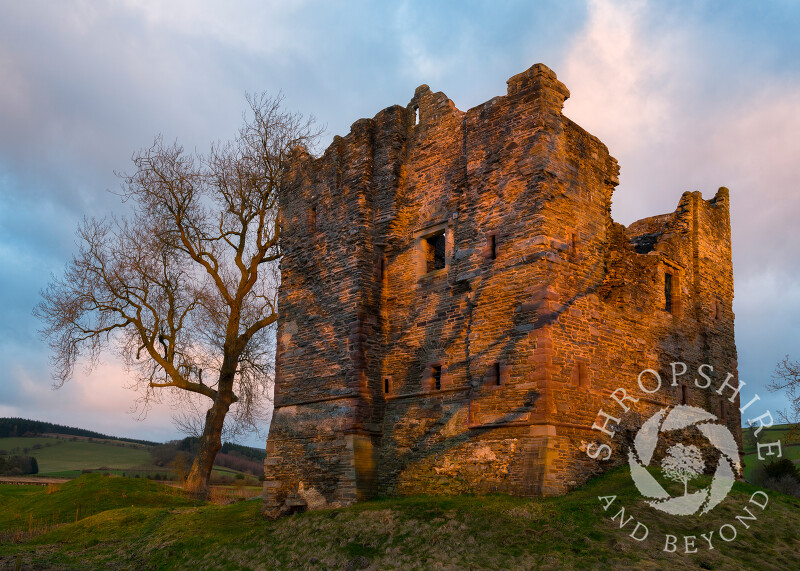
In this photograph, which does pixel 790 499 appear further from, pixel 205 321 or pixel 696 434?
pixel 205 321

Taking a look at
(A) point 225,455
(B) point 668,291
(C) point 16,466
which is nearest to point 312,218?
(B) point 668,291

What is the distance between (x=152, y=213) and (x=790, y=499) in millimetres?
21236

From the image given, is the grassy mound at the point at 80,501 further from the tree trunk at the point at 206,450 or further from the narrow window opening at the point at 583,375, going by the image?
the narrow window opening at the point at 583,375

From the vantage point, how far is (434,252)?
18328mm

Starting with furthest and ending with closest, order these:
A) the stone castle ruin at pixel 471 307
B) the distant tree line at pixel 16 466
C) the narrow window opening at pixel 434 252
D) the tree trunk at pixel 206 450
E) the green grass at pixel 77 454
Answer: the green grass at pixel 77 454 < the distant tree line at pixel 16 466 < the tree trunk at pixel 206 450 < the narrow window opening at pixel 434 252 < the stone castle ruin at pixel 471 307

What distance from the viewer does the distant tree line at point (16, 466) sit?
1854 inches

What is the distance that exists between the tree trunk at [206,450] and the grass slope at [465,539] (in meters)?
5.07

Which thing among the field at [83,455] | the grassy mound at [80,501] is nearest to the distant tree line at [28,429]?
the field at [83,455]

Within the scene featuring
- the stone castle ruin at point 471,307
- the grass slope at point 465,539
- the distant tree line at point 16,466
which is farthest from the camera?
the distant tree line at point 16,466

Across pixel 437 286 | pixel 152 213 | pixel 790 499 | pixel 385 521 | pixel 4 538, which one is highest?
pixel 152 213

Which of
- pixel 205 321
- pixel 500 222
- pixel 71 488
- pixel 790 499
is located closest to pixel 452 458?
pixel 500 222

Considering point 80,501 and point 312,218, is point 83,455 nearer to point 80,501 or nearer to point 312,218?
point 80,501

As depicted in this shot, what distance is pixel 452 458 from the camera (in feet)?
51.0

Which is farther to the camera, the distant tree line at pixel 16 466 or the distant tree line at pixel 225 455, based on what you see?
the distant tree line at pixel 225 455
